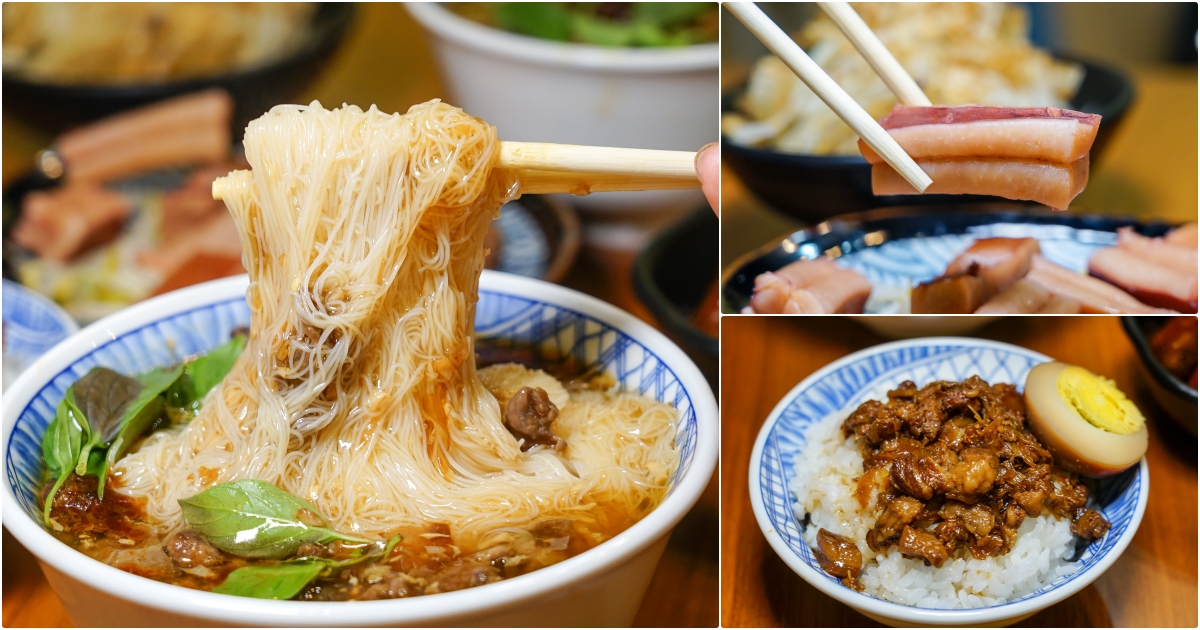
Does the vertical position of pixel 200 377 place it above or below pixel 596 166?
below

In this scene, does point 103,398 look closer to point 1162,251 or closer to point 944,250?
point 944,250

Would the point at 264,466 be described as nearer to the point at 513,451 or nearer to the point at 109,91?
the point at 513,451

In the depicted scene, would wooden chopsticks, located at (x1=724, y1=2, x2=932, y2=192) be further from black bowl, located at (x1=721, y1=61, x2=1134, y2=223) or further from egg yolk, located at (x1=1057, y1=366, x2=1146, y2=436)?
black bowl, located at (x1=721, y1=61, x2=1134, y2=223)

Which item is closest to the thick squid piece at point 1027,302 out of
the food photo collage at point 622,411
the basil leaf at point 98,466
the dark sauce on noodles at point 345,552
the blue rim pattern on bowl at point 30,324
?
the food photo collage at point 622,411

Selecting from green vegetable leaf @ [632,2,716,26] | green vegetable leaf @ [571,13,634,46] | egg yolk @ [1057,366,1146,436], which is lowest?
egg yolk @ [1057,366,1146,436]

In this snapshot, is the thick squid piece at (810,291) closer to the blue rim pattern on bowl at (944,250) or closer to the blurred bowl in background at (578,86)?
the blue rim pattern on bowl at (944,250)

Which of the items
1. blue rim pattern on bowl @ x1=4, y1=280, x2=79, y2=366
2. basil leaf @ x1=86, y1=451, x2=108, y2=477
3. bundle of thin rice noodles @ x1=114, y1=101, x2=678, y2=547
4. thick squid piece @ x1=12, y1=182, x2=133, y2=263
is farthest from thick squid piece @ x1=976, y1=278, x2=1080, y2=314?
thick squid piece @ x1=12, y1=182, x2=133, y2=263

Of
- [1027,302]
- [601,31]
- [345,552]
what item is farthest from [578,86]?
[345,552]

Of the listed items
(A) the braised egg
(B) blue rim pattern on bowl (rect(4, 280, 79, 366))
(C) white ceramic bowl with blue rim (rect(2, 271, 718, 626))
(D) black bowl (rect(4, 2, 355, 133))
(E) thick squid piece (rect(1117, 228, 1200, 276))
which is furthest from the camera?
(D) black bowl (rect(4, 2, 355, 133))
